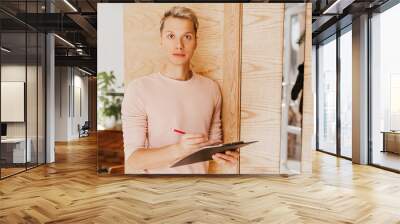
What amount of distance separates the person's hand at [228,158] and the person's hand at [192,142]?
1.14ft

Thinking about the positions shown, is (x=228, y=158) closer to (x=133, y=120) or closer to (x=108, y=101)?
(x=133, y=120)

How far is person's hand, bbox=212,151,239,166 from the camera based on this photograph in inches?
241

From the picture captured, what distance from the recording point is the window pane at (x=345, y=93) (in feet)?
28.3

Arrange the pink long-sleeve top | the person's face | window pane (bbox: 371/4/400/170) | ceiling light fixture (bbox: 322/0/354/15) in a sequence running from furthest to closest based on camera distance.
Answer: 1. window pane (bbox: 371/4/400/170)
2. ceiling light fixture (bbox: 322/0/354/15)
3. the person's face
4. the pink long-sleeve top

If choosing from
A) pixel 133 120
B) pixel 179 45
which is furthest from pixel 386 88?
pixel 133 120

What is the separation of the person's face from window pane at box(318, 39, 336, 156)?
202 inches

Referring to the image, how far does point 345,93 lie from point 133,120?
217 inches

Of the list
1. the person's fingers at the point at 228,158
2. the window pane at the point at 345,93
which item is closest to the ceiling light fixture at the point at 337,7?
the window pane at the point at 345,93

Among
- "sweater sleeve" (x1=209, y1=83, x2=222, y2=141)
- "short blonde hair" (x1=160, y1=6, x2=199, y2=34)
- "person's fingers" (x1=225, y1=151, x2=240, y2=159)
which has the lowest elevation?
"person's fingers" (x1=225, y1=151, x2=240, y2=159)

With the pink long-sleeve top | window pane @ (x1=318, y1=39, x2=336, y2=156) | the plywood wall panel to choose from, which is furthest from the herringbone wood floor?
window pane @ (x1=318, y1=39, x2=336, y2=156)

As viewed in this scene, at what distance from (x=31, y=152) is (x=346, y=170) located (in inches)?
247

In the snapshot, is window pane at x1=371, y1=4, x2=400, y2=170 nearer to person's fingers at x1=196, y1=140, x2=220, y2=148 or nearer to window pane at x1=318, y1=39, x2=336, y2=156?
window pane at x1=318, y1=39, x2=336, y2=156

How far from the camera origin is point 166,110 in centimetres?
587

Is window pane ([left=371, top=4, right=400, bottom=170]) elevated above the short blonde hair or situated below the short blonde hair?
below
